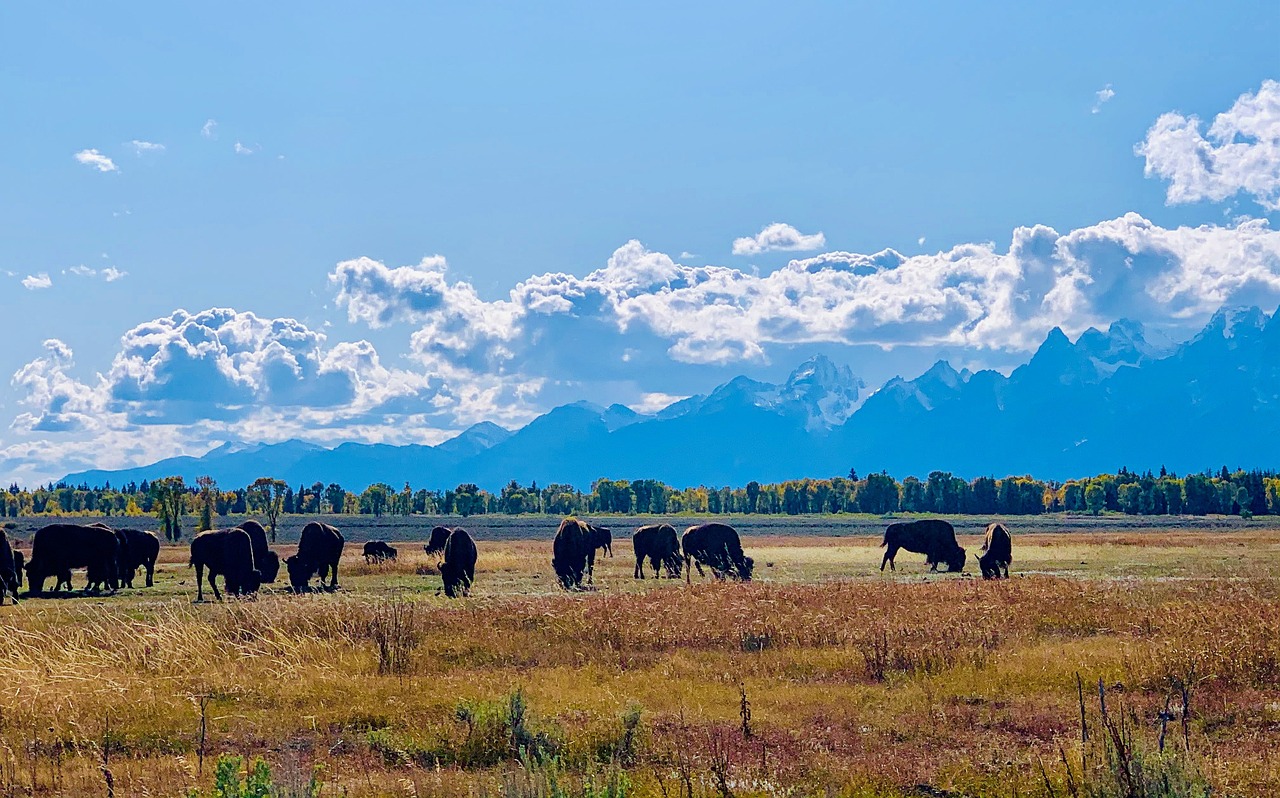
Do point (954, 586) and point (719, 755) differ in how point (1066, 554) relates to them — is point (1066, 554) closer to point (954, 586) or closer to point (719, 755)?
point (954, 586)

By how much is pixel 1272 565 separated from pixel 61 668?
139 ft

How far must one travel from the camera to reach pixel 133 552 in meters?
39.7

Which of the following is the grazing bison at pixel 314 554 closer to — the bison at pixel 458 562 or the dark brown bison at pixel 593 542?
the bison at pixel 458 562

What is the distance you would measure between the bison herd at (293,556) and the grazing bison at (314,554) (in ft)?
0.12

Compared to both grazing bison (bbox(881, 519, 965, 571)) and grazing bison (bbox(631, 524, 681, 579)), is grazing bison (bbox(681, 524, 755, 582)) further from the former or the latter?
grazing bison (bbox(881, 519, 965, 571))

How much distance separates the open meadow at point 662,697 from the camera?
11.0 metres

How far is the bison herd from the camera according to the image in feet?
116

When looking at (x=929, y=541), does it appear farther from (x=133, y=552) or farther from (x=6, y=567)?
(x=6, y=567)

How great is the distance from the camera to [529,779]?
31.2ft

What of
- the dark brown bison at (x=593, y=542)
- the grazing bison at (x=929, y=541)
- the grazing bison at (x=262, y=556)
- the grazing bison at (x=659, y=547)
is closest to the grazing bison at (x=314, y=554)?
the grazing bison at (x=262, y=556)

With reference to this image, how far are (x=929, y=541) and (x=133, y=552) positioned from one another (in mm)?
32989

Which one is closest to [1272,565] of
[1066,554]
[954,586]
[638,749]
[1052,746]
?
[1066,554]

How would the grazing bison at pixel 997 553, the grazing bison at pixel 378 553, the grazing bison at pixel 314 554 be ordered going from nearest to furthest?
the grazing bison at pixel 314 554 → the grazing bison at pixel 997 553 → the grazing bison at pixel 378 553

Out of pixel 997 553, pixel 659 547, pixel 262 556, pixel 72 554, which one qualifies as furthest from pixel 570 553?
pixel 72 554
